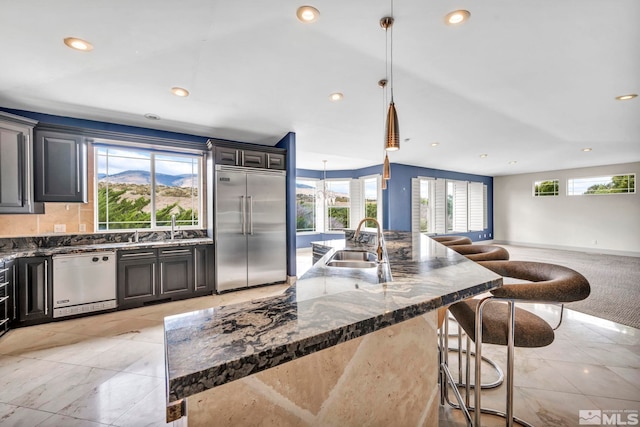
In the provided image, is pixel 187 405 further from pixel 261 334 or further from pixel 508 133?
pixel 508 133

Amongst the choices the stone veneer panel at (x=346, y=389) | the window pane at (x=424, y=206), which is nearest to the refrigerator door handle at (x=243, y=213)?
the stone veneer panel at (x=346, y=389)

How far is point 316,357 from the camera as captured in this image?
27.0 inches

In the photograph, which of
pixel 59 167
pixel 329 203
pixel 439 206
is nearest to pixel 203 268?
pixel 59 167

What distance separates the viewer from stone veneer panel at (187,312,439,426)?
566mm

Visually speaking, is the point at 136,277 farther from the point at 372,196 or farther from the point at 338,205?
the point at 372,196

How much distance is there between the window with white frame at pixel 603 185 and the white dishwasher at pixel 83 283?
11.2 m

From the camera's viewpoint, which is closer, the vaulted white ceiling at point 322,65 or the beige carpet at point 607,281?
the vaulted white ceiling at point 322,65

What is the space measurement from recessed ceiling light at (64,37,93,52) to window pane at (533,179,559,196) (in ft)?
35.9

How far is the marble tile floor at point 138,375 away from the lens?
1.65m

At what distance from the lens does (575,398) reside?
174cm

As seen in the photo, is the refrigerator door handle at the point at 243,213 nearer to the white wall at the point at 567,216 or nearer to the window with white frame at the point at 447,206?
the window with white frame at the point at 447,206

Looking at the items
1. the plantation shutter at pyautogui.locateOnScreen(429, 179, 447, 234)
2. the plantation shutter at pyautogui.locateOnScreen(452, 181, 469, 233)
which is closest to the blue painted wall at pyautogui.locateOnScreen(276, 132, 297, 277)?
the plantation shutter at pyautogui.locateOnScreen(429, 179, 447, 234)

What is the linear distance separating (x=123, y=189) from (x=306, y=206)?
4939 mm

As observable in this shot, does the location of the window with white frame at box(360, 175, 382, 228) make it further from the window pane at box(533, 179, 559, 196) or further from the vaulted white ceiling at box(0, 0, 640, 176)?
the window pane at box(533, 179, 559, 196)
